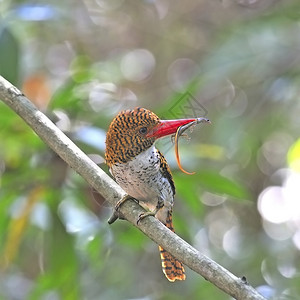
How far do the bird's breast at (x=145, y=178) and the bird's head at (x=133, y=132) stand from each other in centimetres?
5

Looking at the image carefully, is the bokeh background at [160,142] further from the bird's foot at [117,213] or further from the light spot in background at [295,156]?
the bird's foot at [117,213]

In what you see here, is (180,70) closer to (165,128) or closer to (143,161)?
(143,161)

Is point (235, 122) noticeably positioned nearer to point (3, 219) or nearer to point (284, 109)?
point (284, 109)

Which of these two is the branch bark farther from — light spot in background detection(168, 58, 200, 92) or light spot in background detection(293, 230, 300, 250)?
light spot in background detection(168, 58, 200, 92)

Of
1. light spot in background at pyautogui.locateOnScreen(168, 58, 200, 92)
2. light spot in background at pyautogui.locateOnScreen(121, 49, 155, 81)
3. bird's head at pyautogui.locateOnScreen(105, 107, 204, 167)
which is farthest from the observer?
light spot in background at pyautogui.locateOnScreen(121, 49, 155, 81)

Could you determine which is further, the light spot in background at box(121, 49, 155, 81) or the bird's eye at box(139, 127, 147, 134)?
the light spot in background at box(121, 49, 155, 81)

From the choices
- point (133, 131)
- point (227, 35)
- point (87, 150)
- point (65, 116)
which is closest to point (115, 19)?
point (227, 35)

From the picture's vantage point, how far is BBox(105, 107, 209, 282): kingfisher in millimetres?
1920

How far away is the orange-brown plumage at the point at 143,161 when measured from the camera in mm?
1927

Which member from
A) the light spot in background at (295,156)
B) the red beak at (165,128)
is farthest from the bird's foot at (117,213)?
the light spot in background at (295,156)

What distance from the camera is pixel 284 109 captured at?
377 cm

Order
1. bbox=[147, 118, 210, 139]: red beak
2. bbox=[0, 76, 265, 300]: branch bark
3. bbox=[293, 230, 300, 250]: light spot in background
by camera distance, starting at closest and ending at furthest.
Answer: bbox=[0, 76, 265, 300]: branch bark → bbox=[147, 118, 210, 139]: red beak → bbox=[293, 230, 300, 250]: light spot in background

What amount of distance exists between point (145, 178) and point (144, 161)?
0.29 ft

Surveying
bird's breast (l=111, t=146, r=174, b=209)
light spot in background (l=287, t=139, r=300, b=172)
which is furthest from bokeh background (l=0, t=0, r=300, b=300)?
bird's breast (l=111, t=146, r=174, b=209)
